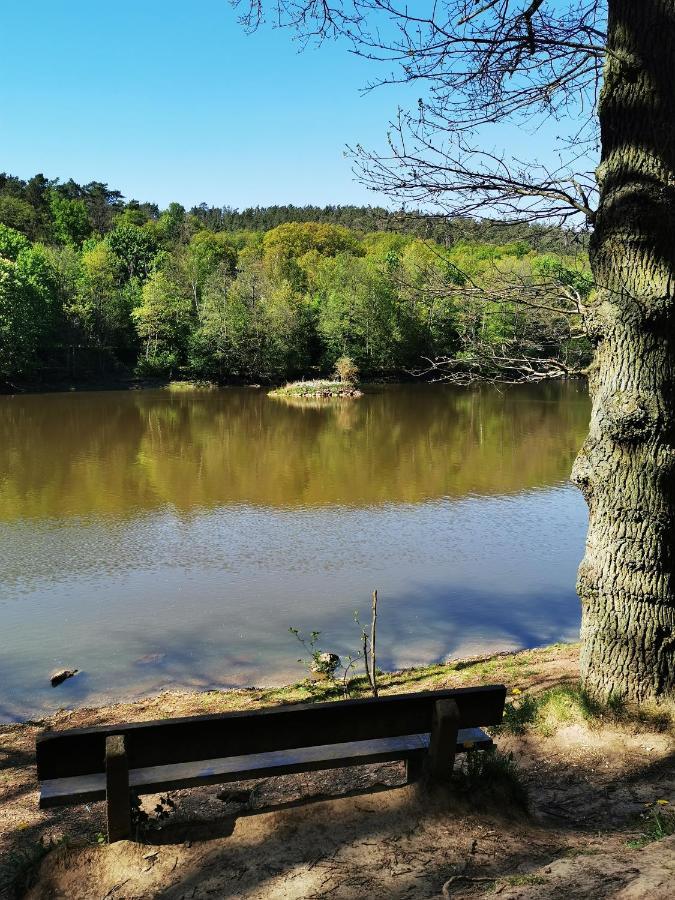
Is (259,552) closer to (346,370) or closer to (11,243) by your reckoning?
(346,370)

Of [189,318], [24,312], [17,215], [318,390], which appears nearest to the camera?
[24,312]

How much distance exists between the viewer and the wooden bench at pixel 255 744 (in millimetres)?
3223

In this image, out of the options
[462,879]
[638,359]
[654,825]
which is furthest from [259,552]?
[462,879]

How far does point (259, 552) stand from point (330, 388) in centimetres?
3536

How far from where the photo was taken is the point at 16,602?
11.0m

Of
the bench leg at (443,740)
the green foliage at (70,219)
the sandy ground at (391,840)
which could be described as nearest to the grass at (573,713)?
the sandy ground at (391,840)

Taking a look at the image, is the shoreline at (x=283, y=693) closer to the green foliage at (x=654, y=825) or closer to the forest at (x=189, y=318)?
the green foliage at (x=654, y=825)

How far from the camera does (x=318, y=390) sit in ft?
158

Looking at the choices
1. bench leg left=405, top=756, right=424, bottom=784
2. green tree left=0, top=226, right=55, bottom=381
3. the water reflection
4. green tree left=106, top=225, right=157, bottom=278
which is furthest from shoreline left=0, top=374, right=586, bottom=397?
bench leg left=405, top=756, right=424, bottom=784

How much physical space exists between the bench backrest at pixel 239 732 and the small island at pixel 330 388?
4337 centimetres

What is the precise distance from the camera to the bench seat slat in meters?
3.26

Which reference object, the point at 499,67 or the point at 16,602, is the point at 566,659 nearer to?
the point at 499,67

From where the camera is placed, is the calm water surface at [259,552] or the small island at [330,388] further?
the small island at [330,388]

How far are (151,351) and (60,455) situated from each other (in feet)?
102
